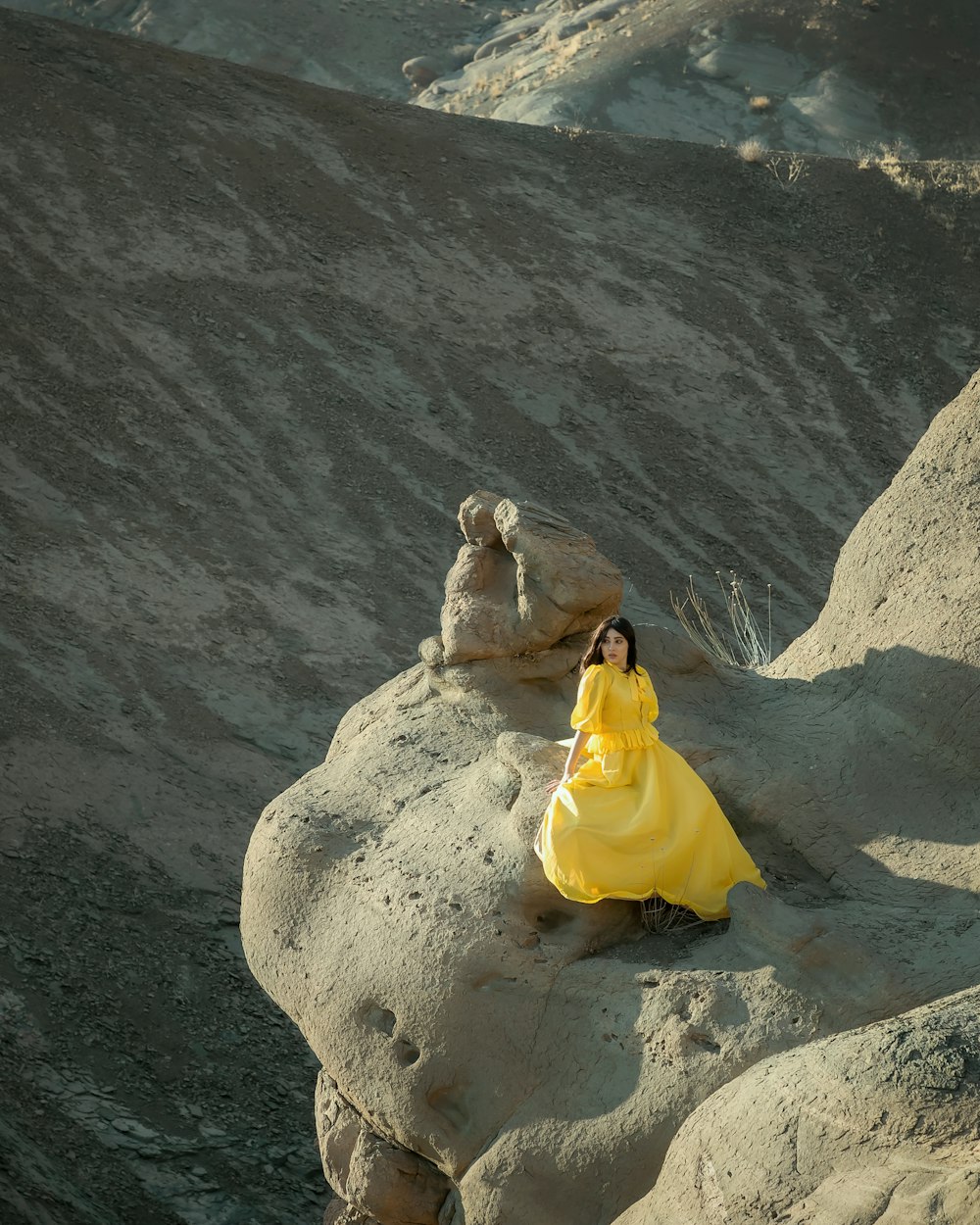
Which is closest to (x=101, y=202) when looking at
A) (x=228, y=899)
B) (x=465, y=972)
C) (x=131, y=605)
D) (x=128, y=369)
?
(x=128, y=369)

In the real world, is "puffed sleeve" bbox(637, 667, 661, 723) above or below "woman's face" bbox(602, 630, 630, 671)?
below

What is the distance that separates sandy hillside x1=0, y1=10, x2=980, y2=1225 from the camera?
25.5ft

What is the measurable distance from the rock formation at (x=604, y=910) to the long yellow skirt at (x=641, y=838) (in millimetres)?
163

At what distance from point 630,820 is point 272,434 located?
1019 centimetres

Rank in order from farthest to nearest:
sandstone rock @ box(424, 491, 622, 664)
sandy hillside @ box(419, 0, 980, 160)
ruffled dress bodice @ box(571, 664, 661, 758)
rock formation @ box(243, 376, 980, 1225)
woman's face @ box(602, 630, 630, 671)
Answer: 1. sandy hillside @ box(419, 0, 980, 160)
2. sandstone rock @ box(424, 491, 622, 664)
3. woman's face @ box(602, 630, 630, 671)
4. ruffled dress bodice @ box(571, 664, 661, 758)
5. rock formation @ box(243, 376, 980, 1225)

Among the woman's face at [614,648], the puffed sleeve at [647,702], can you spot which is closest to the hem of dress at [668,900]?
the puffed sleeve at [647,702]

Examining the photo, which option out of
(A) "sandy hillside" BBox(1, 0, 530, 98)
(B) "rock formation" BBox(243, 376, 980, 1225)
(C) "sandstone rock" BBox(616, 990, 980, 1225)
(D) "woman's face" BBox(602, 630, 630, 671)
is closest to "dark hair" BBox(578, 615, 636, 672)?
(D) "woman's face" BBox(602, 630, 630, 671)

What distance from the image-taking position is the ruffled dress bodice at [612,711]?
15.9ft

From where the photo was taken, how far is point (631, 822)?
4.71 meters

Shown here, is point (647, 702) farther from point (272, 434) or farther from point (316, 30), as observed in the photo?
point (316, 30)

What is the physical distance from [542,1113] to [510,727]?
155 centimetres

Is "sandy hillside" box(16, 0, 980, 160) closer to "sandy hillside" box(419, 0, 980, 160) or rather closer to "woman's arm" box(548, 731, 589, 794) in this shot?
"sandy hillside" box(419, 0, 980, 160)

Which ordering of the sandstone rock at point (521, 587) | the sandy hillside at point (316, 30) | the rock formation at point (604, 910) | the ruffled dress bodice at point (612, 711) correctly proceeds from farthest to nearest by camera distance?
the sandy hillside at point (316, 30), the sandstone rock at point (521, 587), the ruffled dress bodice at point (612, 711), the rock formation at point (604, 910)

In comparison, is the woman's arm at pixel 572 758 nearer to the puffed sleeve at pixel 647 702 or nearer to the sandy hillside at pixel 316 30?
the puffed sleeve at pixel 647 702
